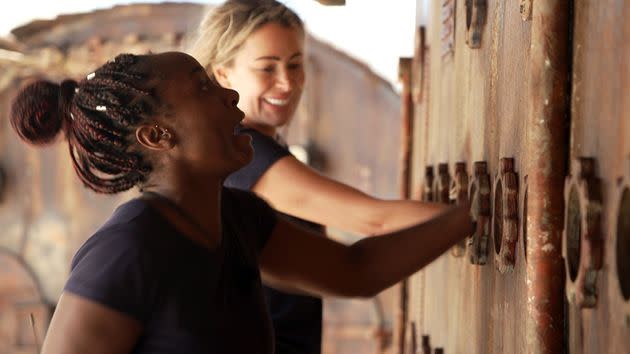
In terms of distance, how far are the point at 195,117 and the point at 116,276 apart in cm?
23

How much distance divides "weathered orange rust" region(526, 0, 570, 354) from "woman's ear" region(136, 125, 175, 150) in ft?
1.40

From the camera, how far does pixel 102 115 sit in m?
1.16

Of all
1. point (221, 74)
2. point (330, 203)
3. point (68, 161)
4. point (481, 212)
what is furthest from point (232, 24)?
point (68, 161)

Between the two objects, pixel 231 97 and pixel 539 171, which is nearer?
pixel 539 171

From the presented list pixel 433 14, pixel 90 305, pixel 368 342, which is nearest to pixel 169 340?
pixel 90 305

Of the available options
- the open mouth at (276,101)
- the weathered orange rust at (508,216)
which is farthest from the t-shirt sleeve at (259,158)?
the weathered orange rust at (508,216)

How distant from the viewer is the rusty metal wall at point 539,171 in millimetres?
800

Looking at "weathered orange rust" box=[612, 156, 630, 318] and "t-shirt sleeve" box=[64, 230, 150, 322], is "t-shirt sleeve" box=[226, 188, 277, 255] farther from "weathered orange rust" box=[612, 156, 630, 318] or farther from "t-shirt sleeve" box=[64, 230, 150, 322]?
"weathered orange rust" box=[612, 156, 630, 318]

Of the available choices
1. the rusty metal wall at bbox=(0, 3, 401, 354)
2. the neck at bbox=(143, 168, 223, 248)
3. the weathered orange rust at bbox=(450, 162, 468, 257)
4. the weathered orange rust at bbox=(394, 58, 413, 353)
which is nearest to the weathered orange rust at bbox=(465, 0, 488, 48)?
the weathered orange rust at bbox=(450, 162, 468, 257)

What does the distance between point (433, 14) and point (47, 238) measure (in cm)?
285

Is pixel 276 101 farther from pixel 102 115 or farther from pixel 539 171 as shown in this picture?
pixel 539 171

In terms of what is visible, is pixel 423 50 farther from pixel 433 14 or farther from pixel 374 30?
pixel 374 30

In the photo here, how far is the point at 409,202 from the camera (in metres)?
1.45

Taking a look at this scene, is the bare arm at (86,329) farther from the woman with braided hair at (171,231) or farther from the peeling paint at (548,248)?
the peeling paint at (548,248)
